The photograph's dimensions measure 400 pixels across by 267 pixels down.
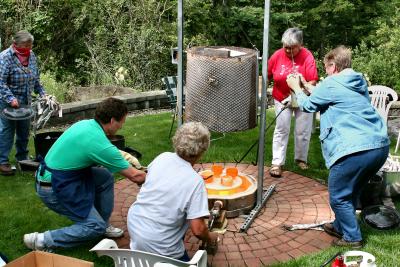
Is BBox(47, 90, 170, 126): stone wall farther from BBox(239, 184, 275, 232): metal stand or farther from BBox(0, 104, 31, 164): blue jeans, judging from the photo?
BBox(239, 184, 275, 232): metal stand

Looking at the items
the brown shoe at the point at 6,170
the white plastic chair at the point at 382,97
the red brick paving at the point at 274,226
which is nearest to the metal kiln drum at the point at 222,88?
the red brick paving at the point at 274,226

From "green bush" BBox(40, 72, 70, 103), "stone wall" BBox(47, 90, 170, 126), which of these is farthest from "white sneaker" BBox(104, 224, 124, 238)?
"green bush" BBox(40, 72, 70, 103)

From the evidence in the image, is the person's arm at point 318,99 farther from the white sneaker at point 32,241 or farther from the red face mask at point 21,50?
the red face mask at point 21,50

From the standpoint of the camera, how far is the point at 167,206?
10.9 feet

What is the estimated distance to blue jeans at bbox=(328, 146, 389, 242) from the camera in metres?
4.12

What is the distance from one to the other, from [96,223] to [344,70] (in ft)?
7.62

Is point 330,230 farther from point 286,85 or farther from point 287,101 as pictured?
point 286,85

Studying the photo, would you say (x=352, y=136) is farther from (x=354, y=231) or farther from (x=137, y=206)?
(x=137, y=206)

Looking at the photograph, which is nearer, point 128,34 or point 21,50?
point 21,50

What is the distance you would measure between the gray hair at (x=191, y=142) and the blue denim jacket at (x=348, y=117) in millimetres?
1218

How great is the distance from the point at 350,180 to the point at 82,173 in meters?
2.13

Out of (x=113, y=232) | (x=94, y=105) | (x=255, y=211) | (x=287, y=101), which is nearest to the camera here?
(x=113, y=232)

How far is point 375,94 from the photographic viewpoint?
704cm

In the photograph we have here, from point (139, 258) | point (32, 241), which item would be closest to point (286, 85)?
point (32, 241)
